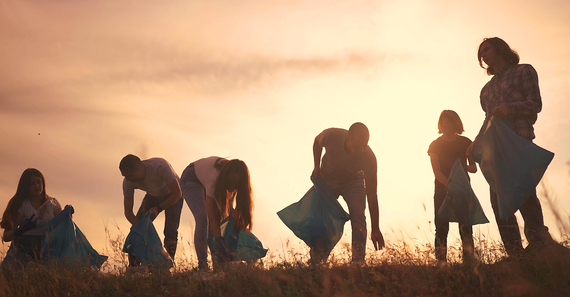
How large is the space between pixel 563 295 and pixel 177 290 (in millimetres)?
2898

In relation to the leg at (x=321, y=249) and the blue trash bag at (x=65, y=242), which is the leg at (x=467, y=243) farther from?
the blue trash bag at (x=65, y=242)

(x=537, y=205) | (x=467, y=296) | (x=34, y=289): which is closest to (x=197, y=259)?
(x=34, y=289)

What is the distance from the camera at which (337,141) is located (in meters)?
4.86

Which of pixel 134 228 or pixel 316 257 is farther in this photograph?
pixel 134 228

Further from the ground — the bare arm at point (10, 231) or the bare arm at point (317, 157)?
the bare arm at point (317, 157)

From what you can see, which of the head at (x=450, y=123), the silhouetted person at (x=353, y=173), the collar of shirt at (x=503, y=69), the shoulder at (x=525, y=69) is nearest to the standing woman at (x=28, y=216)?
the silhouetted person at (x=353, y=173)

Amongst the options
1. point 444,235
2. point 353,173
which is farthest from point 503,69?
point 353,173

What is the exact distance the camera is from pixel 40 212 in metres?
5.29

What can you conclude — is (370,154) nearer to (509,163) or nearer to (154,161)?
(509,163)

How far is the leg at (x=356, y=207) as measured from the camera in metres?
4.56

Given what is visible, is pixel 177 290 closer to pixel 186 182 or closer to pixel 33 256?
pixel 186 182

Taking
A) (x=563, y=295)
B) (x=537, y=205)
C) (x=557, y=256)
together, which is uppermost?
(x=537, y=205)

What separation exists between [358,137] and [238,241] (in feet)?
5.96

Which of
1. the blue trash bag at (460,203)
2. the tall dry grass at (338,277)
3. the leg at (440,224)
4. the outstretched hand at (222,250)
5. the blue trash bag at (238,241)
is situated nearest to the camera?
the tall dry grass at (338,277)
